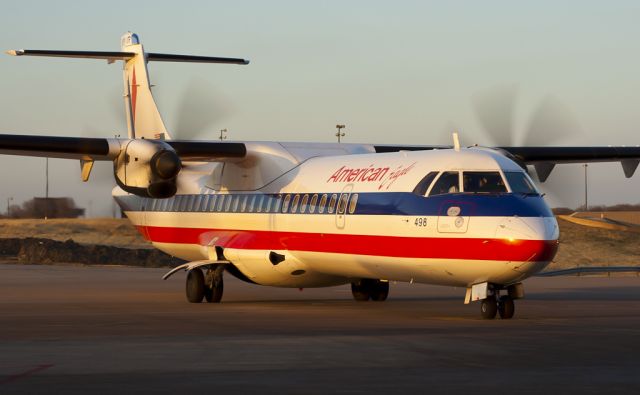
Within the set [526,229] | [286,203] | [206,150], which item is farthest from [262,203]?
[526,229]

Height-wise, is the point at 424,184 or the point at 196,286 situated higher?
the point at 424,184

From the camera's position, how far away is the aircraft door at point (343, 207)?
2014 centimetres

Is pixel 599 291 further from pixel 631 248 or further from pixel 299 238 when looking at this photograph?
pixel 631 248

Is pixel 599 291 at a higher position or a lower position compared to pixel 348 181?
lower

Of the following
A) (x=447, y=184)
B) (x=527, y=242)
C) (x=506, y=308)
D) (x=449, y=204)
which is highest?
(x=447, y=184)

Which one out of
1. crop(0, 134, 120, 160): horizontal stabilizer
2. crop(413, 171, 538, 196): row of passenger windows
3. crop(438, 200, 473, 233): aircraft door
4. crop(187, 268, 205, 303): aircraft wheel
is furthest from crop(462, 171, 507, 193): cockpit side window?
crop(0, 134, 120, 160): horizontal stabilizer

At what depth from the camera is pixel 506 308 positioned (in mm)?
17812

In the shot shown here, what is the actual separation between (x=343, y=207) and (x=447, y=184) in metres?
2.78

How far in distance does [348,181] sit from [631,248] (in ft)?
126

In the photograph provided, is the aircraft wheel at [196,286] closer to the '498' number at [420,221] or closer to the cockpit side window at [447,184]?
the '498' number at [420,221]

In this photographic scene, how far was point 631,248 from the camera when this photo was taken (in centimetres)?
5597

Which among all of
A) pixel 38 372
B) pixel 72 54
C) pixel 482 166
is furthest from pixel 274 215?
pixel 38 372

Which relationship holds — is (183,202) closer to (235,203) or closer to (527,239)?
(235,203)

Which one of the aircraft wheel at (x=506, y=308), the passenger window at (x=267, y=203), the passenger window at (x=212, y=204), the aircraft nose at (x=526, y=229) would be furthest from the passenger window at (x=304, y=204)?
the aircraft nose at (x=526, y=229)
